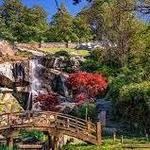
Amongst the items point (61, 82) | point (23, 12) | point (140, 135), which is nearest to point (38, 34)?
point (23, 12)

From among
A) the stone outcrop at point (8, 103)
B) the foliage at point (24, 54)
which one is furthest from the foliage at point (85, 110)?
the foliage at point (24, 54)

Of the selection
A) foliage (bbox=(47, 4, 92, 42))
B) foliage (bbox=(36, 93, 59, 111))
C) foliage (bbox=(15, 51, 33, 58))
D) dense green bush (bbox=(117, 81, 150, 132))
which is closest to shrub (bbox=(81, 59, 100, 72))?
foliage (bbox=(15, 51, 33, 58))

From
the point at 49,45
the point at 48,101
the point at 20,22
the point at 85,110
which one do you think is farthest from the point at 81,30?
the point at 85,110

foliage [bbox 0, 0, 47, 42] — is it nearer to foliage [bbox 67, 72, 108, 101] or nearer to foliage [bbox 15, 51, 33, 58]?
foliage [bbox 15, 51, 33, 58]

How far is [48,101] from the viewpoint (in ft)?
145

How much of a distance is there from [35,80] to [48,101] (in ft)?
16.1

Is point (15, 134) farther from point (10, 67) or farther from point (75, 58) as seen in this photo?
point (75, 58)

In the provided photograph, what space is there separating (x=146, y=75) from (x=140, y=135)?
34.7 ft

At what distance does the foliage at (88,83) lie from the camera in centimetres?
4506

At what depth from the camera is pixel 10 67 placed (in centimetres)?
4850

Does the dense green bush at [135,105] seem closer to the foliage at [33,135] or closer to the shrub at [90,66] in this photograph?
the foliage at [33,135]

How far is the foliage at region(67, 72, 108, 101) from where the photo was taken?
45.1 m

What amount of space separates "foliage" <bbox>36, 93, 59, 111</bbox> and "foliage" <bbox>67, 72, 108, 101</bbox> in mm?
2337

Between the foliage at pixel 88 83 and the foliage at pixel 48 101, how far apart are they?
92.0 inches
